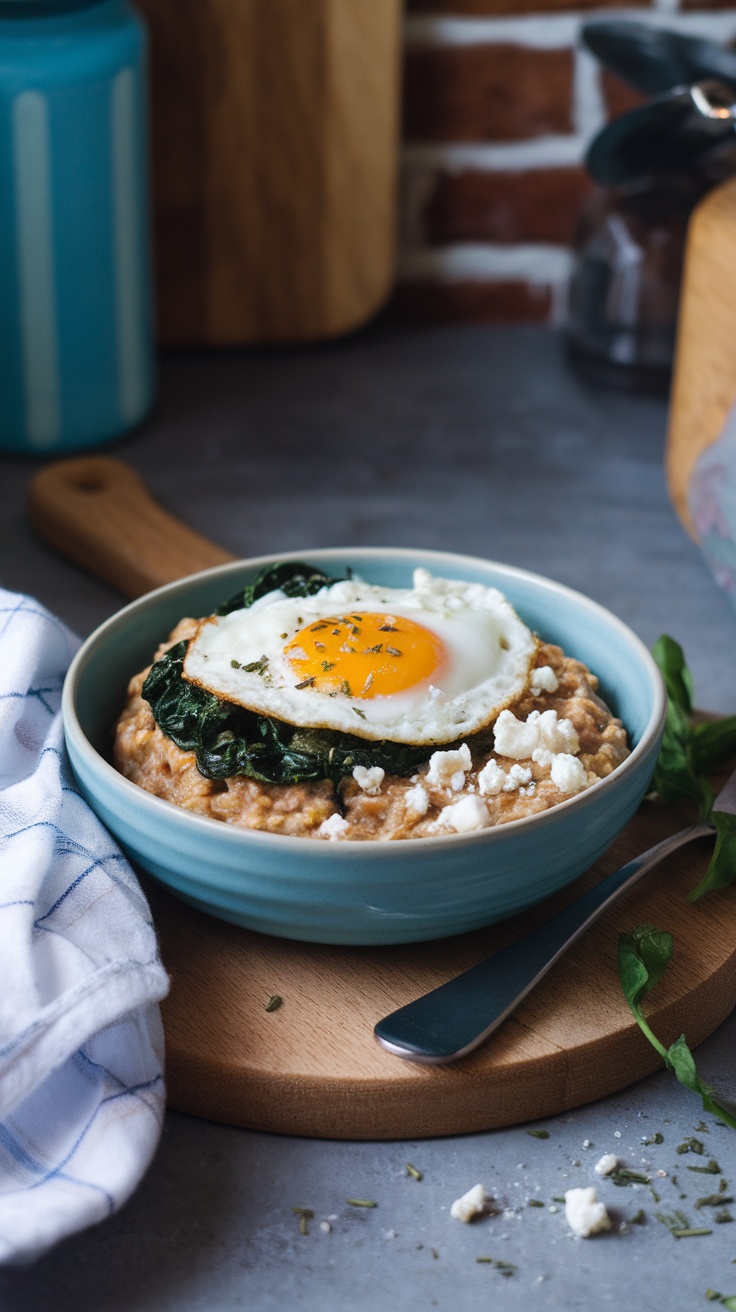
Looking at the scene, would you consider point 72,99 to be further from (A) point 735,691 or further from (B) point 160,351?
(A) point 735,691

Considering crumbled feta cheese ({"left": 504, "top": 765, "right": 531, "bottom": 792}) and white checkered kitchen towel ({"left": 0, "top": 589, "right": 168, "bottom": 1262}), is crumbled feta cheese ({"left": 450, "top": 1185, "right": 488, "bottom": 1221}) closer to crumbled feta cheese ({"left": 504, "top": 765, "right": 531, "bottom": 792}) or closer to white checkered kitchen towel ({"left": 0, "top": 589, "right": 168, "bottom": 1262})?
white checkered kitchen towel ({"left": 0, "top": 589, "right": 168, "bottom": 1262})

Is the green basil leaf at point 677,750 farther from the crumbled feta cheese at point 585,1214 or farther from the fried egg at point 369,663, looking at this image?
the crumbled feta cheese at point 585,1214

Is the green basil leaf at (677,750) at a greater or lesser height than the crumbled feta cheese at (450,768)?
lesser

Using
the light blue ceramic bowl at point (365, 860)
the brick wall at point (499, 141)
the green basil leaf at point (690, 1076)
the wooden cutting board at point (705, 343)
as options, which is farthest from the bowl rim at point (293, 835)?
the brick wall at point (499, 141)

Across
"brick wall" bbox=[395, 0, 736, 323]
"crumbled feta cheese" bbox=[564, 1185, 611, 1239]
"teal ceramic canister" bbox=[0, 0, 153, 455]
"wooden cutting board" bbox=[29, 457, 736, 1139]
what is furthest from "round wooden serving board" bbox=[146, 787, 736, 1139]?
"brick wall" bbox=[395, 0, 736, 323]

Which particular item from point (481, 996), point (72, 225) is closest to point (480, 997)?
point (481, 996)

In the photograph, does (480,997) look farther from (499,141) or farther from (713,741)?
(499,141)

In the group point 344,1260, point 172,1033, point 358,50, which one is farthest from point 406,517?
point 344,1260

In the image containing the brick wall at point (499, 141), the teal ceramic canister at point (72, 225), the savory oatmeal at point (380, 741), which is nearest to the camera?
the savory oatmeal at point (380, 741)
